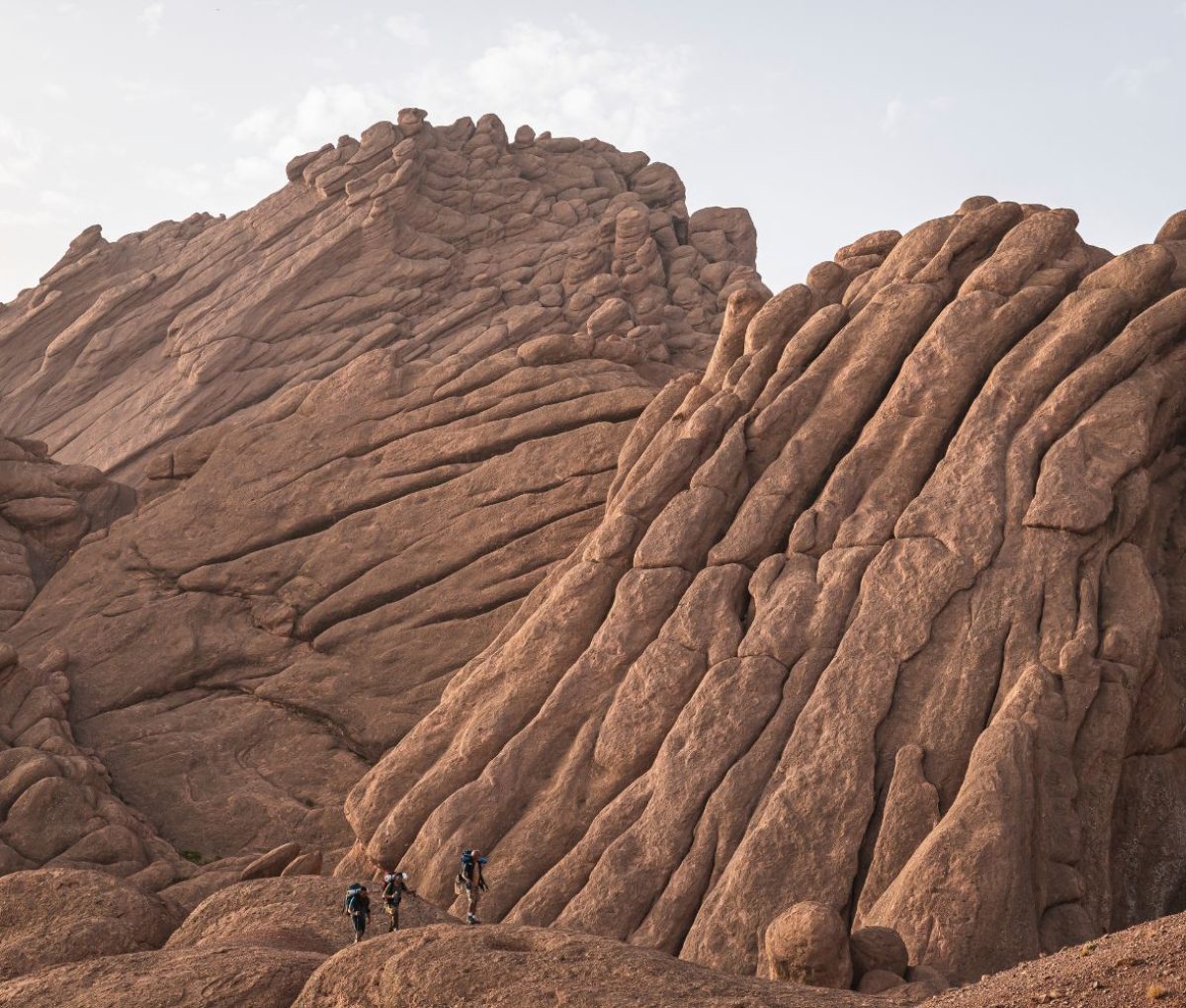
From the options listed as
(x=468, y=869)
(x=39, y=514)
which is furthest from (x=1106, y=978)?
(x=39, y=514)

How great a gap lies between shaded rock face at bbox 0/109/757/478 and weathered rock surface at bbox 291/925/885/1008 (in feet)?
167

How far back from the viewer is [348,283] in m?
82.0

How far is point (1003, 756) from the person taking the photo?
3331 cm

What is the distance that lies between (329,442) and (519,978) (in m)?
39.8

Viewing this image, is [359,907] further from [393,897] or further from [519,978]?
[519,978]

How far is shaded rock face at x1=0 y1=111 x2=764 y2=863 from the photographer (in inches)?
1992

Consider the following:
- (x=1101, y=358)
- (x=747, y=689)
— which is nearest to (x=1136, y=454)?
(x=1101, y=358)

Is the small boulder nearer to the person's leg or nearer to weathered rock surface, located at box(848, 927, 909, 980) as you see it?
weathered rock surface, located at box(848, 927, 909, 980)

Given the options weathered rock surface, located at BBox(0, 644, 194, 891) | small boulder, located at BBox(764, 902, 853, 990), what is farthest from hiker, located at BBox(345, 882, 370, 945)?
weathered rock surface, located at BBox(0, 644, 194, 891)

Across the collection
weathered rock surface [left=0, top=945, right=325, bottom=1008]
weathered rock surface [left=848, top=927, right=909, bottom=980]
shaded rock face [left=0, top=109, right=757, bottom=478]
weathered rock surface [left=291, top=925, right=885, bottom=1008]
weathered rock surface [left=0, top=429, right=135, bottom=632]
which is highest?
shaded rock face [left=0, top=109, right=757, bottom=478]

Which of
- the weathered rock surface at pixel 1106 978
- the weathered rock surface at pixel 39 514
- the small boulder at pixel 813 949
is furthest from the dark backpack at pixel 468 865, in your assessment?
the weathered rock surface at pixel 39 514

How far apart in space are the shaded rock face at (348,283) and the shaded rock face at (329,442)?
0.65ft

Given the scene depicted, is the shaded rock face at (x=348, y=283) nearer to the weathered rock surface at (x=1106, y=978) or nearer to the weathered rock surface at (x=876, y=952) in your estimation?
the weathered rock surface at (x=876, y=952)

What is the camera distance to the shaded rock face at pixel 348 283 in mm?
78250
